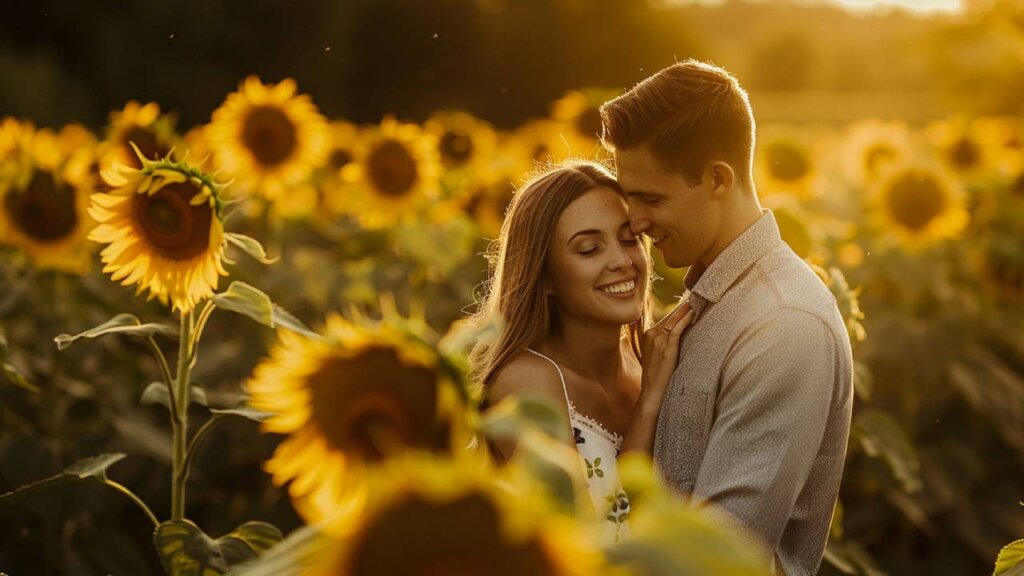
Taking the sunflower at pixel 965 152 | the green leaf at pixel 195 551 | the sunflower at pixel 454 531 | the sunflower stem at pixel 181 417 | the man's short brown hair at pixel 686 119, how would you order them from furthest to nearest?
the sunflower at pixel 965 152 → the man's short brown hair at pixel 686 119 → the sunflower stem at pixel 181 417 → the green leaf at pixel 195 551 → the sunflower at pixel 454 531

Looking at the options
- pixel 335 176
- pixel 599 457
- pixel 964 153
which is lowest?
pixel 964 153

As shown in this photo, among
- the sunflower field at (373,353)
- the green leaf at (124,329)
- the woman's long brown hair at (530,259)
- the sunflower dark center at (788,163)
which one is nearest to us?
the sunflower field at (373,353)

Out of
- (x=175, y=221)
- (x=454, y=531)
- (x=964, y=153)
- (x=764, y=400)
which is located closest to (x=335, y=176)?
(x=964, y=153)

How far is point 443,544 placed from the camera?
104 cm

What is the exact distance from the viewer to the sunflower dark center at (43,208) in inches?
201

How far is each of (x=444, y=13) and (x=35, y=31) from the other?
20.8 ft

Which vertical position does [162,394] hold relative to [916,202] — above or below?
above

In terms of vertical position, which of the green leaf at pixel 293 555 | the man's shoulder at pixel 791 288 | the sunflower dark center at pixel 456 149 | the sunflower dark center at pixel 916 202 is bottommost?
the sunflower dark center at pixel 916 202

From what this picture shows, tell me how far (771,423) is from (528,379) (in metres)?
0.78

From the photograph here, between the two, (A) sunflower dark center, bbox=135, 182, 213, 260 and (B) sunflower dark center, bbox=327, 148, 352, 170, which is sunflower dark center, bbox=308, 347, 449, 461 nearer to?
(A) sunflower dark center, bbox=135, 182, 213, 260

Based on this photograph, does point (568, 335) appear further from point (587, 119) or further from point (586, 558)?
point (587, 119)

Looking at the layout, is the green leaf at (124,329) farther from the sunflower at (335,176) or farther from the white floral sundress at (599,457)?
the sunflower at (335,176)

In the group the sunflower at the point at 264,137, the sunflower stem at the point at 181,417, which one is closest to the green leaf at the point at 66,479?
the sunflower stem at the point at 181,417

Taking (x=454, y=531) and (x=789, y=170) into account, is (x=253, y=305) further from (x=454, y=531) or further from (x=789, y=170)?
(x=789, y=170)
